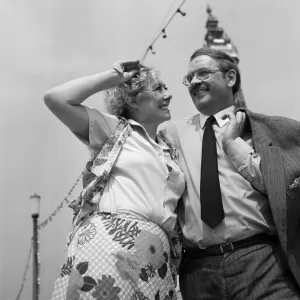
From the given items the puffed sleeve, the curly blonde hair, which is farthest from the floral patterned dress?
the curly blonde hair

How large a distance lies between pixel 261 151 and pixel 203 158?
383mm

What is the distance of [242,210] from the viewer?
2.90 m

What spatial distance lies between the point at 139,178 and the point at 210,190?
0.46 meters

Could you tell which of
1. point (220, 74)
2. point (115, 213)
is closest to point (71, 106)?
point (115, 213)

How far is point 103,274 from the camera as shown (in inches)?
101

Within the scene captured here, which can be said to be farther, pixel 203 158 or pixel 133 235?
pixel 203 158

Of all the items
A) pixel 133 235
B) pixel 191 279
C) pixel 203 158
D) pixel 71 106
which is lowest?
pixel 191 279

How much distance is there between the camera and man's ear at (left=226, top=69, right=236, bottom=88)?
353 centimetres

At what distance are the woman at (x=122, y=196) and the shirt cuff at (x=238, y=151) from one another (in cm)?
35

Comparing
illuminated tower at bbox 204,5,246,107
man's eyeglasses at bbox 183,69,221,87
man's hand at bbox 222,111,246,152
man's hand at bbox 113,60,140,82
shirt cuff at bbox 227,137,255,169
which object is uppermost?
man's hand at bbox 113,60,140,82

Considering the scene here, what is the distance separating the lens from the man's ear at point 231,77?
3527mm

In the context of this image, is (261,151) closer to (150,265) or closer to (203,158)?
(203,158)

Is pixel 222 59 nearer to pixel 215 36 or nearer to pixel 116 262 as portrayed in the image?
pixel 116 262

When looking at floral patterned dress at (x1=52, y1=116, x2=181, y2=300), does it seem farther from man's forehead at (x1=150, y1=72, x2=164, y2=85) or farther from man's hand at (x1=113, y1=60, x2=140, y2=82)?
man's forehead at (x1=150, y1=72, x2=164, y2=85)
